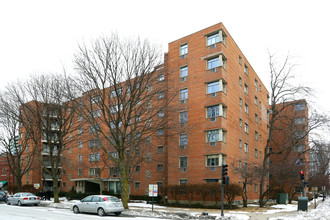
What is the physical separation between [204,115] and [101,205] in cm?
1712

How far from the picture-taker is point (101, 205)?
69.5ft

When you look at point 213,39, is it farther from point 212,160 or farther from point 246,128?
point 246,128

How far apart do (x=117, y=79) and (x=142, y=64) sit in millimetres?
2490

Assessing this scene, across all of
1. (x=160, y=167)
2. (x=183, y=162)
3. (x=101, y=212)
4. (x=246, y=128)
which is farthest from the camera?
(x=246, y=128)

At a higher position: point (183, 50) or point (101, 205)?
point (183, 50)

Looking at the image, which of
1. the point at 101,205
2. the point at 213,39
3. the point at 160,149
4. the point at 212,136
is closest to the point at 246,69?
the point at 213,39

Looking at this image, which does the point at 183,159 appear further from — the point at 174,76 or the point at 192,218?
the point at 192,218

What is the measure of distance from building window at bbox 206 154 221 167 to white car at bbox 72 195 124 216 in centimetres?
1370

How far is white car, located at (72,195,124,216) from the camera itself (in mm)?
21062

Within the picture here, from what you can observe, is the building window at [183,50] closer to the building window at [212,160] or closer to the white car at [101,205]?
the building window at [212,160]

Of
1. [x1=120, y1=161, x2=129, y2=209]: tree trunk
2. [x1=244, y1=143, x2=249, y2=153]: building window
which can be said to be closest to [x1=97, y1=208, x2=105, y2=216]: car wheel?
[x1=120, y1=161, x2=129, y2=209]: tree trunk

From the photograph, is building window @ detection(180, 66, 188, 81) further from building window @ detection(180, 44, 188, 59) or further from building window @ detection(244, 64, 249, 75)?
building window @ detection(244, 64, 249, 75)

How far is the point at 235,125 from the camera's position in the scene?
37.3m

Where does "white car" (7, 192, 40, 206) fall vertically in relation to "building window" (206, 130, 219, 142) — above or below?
below
